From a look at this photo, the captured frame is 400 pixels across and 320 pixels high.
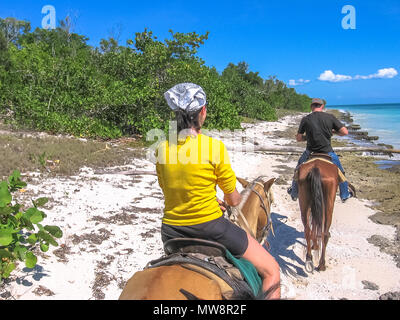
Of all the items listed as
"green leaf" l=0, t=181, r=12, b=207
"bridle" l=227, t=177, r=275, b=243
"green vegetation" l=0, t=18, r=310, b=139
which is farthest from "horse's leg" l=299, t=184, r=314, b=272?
"green vegetation" l=0, t=18, r=310, b=139

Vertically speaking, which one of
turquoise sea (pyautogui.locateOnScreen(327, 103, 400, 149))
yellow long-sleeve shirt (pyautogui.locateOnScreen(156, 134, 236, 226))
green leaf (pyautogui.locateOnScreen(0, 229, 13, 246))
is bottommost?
green leaf (pyautogui.locateOnScreen(0, 229, 13, 246))

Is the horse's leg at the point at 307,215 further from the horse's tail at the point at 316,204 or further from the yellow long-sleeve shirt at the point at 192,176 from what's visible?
the yellow long-sleeve shirt at the point at 192,176

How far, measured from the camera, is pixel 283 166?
45.3 feet

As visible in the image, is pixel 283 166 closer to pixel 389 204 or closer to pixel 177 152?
pixel 389 204

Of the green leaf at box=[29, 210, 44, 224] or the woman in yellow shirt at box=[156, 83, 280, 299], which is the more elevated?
the woman in yellow shirt at box=[156, 83, 280, 299]

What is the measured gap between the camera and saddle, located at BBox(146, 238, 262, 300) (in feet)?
7.78

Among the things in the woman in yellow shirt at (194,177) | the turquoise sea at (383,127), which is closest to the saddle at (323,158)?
the woman in yellow shirt at (194,177)

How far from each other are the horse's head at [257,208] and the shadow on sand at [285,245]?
4.53ft

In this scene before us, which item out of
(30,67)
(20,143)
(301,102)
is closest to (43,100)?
(30,67)

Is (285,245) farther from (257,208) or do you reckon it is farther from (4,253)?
(4,253)

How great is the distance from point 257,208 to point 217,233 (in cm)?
200

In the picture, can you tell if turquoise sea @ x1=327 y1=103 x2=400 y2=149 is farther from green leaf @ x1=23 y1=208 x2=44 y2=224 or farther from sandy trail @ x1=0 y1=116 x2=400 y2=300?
green leaf @ x1=23 y1=208 x2=44 y2=224

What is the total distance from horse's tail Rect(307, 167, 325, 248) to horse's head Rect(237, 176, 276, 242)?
2.43 ft

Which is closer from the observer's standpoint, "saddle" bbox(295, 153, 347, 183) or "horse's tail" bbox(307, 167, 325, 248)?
"horse's tail" bbox(307, 167, 325, 248)
